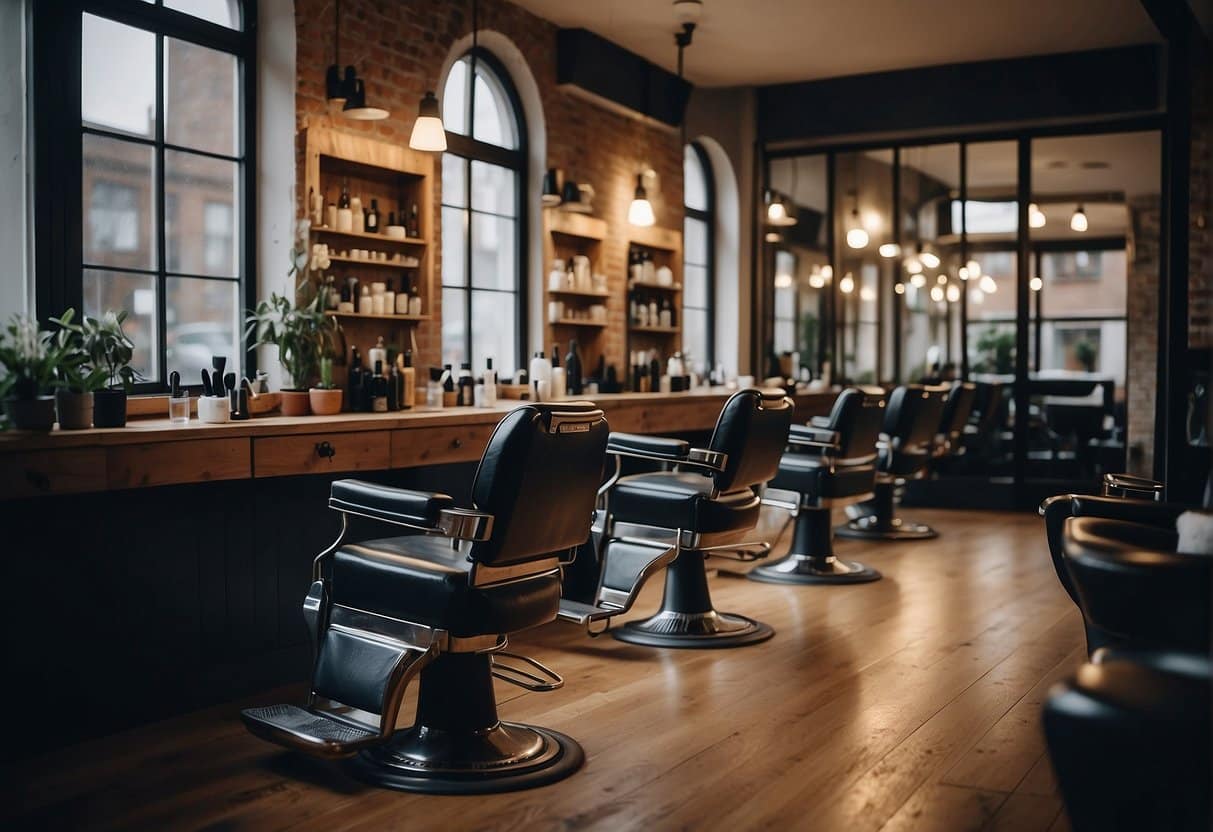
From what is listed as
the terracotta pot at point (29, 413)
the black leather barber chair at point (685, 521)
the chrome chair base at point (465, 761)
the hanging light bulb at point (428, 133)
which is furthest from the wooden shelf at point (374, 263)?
the chrome chair base at point (465, 761)

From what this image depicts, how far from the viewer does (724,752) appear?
2.95m

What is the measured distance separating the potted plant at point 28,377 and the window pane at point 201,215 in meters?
1.21

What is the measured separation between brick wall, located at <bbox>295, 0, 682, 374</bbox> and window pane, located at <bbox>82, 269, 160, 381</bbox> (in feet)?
2.43

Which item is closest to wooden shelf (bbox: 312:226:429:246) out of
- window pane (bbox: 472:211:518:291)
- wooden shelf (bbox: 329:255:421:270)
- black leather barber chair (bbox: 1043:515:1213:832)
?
wooden shelf (bbox: 329:255:421:270)

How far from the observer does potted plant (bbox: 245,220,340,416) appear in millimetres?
4039

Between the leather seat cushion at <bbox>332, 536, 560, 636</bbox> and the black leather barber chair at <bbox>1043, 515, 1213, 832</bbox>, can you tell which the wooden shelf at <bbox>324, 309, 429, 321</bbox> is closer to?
the leather seat cushion at <bbox>332, 536, 560, 636</bbox>

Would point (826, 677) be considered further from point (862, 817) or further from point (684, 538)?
point (862, 817)

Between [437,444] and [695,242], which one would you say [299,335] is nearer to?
[437,444]

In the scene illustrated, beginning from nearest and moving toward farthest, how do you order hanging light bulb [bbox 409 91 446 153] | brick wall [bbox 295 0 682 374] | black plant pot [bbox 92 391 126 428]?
black plant pot [bbox 92 391 126 428] < hanging light bulb [bbox 409 91 446 153] < brick wall [bbox 295 0 682 374]

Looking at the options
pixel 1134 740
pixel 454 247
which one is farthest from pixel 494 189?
pixel 1134 740

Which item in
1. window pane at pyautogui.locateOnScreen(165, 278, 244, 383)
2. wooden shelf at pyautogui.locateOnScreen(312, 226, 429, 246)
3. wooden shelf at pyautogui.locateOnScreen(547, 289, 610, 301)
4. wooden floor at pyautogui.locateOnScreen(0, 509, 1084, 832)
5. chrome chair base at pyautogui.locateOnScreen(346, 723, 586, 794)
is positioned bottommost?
wooden floor at pyautogui.locateOnScreen(0, 509, 1084, 832)

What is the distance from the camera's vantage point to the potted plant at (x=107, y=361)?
10.2ft

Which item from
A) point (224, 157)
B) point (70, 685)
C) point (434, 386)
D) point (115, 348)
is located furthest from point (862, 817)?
point (224, 157)

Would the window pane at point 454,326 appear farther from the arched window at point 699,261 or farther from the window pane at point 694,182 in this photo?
the window pane at point 694,182
